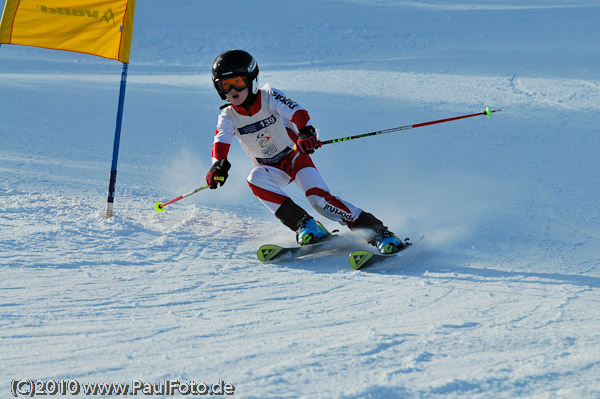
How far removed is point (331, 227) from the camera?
5.90 meters

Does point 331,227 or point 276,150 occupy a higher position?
point 276,150

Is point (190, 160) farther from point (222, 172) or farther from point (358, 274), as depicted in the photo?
point (358, 274)

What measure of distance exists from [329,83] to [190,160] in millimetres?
4405

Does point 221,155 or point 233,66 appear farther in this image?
point 221,155

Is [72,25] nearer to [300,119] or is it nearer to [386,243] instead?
[300,119]

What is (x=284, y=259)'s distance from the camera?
4.76 m

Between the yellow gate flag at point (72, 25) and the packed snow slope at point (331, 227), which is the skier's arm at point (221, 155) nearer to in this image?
the packed snow slope at point (331, 227)

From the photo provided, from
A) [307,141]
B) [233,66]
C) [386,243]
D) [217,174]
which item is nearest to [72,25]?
[233,66]

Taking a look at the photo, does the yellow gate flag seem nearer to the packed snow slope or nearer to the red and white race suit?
the red and white race suit

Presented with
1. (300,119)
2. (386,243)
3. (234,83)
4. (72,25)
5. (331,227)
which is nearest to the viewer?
(386,243)

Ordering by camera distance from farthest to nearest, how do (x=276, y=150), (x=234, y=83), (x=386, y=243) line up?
(x=276, y=150) < (x=234, y=83) < (x=386, y=243)

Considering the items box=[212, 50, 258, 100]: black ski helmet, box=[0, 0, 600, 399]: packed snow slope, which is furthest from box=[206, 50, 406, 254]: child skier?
box=[0, 0, 600, 399]: packed snow slope

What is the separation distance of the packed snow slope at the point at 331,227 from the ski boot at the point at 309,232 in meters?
0.19

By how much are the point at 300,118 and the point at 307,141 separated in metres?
0.27
